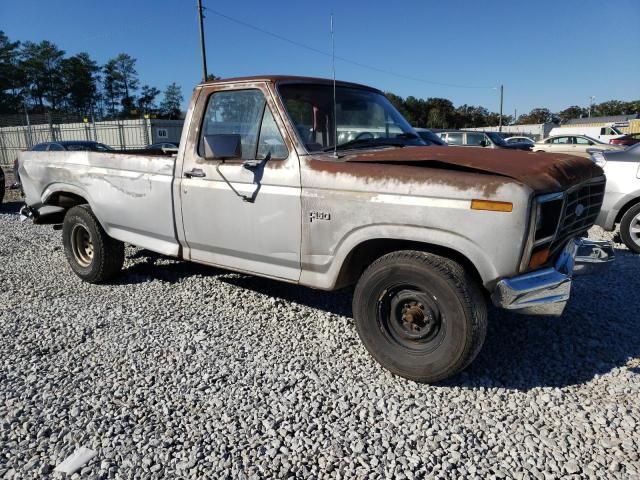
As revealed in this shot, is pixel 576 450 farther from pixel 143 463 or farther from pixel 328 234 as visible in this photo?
pixel 143 463

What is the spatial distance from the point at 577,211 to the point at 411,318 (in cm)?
138

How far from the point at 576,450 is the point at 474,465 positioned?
0.57 meters

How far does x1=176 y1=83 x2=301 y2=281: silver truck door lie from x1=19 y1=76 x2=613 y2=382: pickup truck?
1 cm

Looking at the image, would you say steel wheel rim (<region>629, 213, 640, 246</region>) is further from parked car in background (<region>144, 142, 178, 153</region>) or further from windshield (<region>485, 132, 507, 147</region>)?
windshield (<region>485, 132, 507, 147</region>)

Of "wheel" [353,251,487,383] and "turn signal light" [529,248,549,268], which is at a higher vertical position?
"turn signal light" [529,248,549,268]

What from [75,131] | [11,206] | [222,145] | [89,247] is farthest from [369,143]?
[75,131]

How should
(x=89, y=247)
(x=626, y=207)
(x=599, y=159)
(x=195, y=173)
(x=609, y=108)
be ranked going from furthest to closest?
(x=609, y=108)
(x=599, y=159)
(x=626, y=207)
(x=89, y=247)
(x=195, y=173)

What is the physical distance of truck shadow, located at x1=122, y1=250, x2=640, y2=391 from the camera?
3213mm

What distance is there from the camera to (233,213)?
3.69 m

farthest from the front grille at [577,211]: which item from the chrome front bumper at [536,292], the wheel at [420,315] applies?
the wheel at [420,315]

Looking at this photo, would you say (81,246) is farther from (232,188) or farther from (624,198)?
(624,198)

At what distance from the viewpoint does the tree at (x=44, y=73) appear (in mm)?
57481

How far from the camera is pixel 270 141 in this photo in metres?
3.56

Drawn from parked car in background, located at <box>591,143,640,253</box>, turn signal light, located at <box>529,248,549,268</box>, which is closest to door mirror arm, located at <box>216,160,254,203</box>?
turn signal light, located at <box>529,248,549,268</box>
